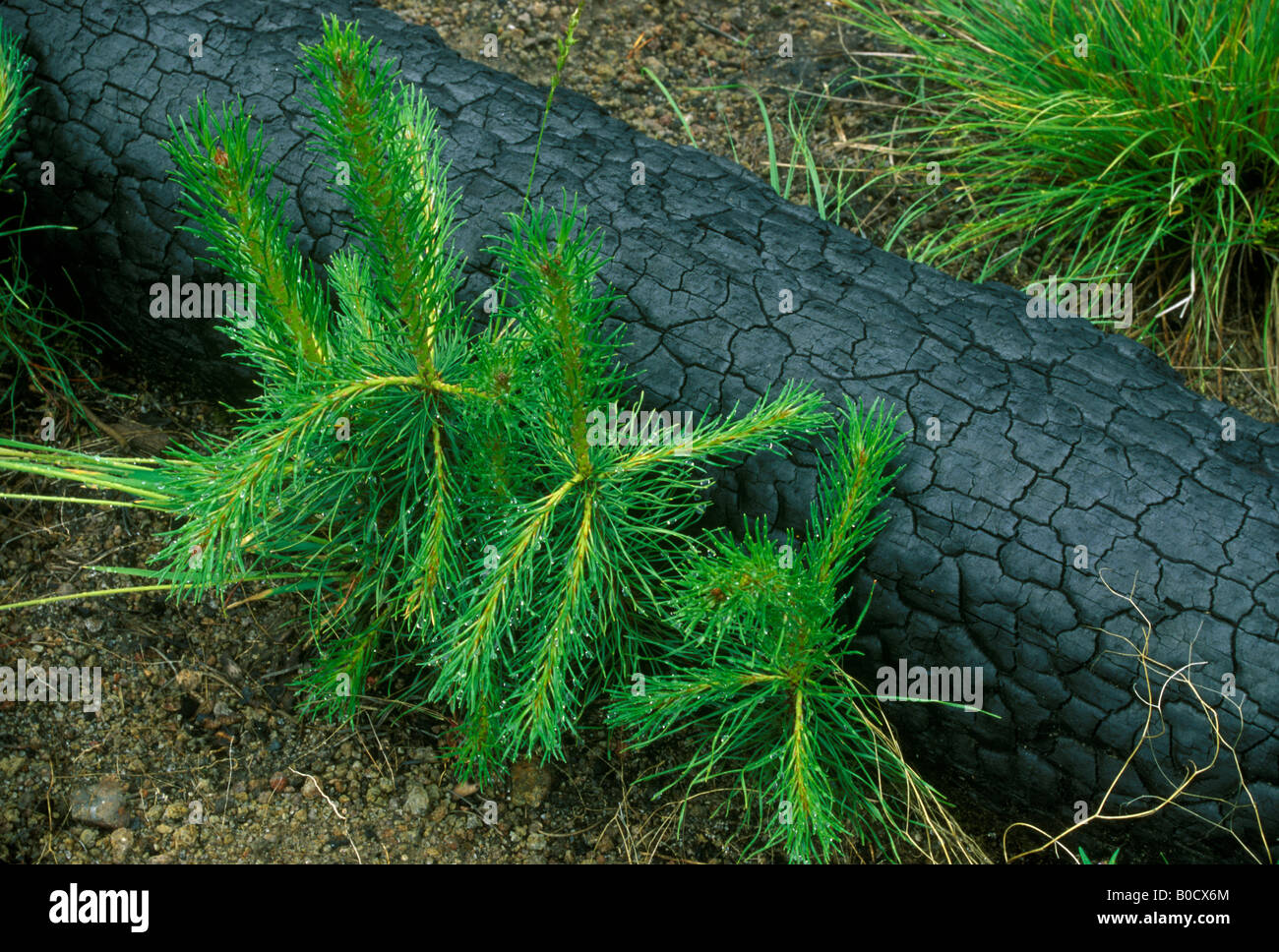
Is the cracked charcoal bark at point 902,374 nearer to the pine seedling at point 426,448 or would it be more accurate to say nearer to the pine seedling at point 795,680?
the pine seedling at point 795,680

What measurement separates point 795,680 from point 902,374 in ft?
1.94

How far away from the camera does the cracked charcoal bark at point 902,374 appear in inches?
68.2

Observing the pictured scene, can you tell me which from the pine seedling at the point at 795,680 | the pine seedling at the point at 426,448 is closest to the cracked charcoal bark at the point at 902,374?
the pine seedling at the point at 795,680

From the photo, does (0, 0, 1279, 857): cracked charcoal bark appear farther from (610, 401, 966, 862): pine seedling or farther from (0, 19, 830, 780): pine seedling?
(0, 19, 830, 780): pine seedling

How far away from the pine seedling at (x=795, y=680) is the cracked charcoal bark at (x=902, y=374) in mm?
95

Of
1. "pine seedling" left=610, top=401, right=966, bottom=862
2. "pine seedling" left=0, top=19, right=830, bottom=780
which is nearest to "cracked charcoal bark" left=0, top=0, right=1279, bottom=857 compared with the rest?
"pine seedling" left=610, top=401, right=966, bottom=862

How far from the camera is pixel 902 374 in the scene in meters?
1.90

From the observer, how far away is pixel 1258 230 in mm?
2424

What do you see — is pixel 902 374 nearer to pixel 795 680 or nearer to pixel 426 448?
pixel 795 680

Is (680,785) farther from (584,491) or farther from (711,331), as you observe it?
(711,331)

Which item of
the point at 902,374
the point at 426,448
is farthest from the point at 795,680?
the point at 426,448

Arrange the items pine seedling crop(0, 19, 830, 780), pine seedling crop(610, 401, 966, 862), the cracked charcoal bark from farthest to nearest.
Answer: the cracked charcoal bark, pine seedling crop(610, 401, 966, 862), pine seedling crop(0, 19, 830, 780)

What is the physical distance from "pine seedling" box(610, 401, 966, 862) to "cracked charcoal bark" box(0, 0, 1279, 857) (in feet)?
0.31

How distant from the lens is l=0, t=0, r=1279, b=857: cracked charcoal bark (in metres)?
1.73
